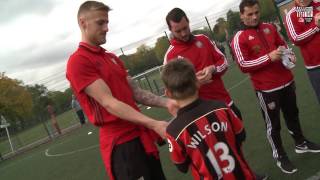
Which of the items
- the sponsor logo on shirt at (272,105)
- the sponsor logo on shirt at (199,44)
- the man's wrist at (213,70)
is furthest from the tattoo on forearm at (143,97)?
the sponsor logo on shirt at (272,105)

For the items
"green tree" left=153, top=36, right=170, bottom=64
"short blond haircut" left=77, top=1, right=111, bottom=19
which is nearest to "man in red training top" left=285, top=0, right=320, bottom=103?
"short blond haircut" left=77, top=1, right=111, bottom=19

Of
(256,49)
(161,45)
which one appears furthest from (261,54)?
(161,45)

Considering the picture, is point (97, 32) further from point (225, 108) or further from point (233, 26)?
point (233, 26)

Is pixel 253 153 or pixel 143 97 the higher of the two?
pixel 143 97

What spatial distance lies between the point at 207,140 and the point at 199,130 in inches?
3.4

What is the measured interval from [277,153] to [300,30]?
1549 millimetres

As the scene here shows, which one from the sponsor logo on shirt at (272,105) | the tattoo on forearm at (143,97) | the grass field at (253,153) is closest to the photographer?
the tattoo on forearm at (143,97)

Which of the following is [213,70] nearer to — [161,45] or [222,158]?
[222,158]

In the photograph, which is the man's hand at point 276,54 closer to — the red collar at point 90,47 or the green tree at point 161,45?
the red collar at point 90,47

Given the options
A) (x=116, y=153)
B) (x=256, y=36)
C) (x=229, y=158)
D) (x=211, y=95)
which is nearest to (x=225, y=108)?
(x=229, y=158)

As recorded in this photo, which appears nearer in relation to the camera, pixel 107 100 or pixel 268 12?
pixel 107 100

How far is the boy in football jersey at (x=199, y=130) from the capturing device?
111 inches

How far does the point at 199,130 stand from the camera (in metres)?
2.86

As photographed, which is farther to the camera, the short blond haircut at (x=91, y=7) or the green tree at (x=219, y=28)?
the green tree at (x=219, y=28)
